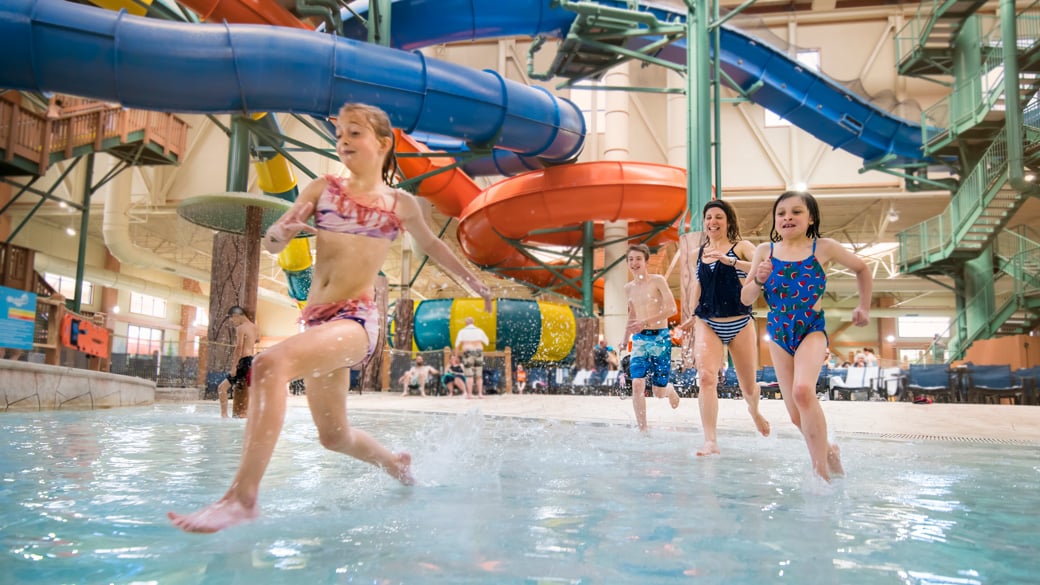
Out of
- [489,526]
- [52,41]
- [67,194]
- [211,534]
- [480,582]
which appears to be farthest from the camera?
[67,194]

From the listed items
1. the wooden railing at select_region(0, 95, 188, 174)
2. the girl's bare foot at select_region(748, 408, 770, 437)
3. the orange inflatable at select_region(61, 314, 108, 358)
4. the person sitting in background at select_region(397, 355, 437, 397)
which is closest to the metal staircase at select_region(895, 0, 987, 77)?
the person sitting in background at select_region(397, 355, 437, 397)

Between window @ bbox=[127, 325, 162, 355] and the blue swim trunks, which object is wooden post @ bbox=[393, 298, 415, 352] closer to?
the blue swim trunks

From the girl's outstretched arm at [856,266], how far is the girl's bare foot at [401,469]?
6.26ft

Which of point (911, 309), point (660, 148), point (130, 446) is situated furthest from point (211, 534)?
point (911, 309)

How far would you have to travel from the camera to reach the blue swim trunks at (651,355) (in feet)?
16.9

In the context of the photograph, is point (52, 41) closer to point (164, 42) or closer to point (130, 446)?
point (164, 42)

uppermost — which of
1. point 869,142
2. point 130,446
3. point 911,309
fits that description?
point 869,142

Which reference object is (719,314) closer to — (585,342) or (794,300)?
(794,300)

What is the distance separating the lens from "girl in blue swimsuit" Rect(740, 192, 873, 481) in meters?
2.91

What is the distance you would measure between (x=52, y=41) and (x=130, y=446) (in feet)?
15.2

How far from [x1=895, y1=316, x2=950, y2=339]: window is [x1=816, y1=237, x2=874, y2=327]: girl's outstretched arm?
1199 inches

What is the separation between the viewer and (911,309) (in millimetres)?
27766

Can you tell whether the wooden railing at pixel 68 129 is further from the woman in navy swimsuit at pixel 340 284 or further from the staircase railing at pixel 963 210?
the staircase railing at pixel 963 210

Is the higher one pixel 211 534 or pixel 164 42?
pixel 164 42
